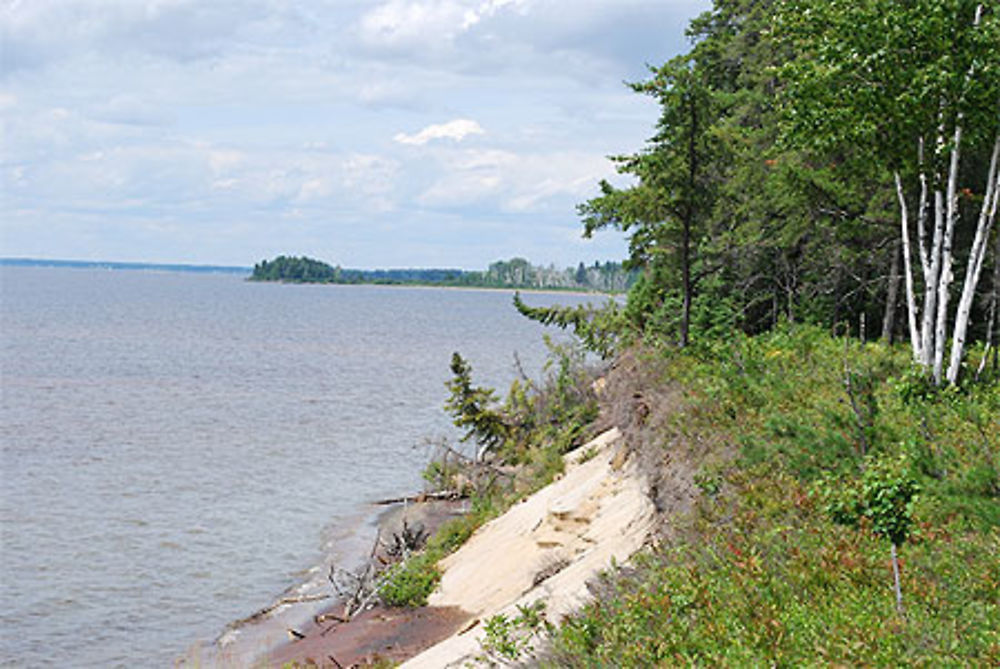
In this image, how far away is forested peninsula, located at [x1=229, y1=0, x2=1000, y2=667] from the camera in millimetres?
8062

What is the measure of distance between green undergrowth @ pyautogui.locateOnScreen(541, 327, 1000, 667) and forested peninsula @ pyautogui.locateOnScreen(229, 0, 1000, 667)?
3 centimetres

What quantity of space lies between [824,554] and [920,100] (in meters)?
9.76

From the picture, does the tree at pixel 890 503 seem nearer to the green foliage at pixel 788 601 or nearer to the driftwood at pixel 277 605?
the green foliage at pixel 788 601

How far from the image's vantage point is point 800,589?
821cm

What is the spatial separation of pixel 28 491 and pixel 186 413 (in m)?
15.2

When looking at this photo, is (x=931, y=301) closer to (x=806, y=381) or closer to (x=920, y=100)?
(x=806, y=381)

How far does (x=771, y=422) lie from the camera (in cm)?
1144

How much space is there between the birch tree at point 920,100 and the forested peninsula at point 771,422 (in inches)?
2.0

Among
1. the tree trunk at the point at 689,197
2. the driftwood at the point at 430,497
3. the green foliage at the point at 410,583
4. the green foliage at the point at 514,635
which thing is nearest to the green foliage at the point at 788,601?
the green foliage at the point at 514,635

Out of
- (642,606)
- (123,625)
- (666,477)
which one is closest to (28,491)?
(123,625)

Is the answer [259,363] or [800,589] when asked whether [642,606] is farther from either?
[259,363]

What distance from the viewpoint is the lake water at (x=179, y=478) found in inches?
772

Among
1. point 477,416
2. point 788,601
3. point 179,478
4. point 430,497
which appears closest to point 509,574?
point 788,601

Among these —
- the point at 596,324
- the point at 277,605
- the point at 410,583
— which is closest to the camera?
the point at 410,583
